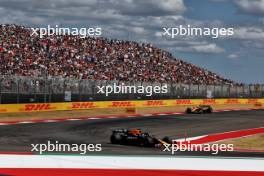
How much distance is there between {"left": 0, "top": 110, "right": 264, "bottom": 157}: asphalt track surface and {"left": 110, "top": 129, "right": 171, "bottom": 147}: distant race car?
41 cm

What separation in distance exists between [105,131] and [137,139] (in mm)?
6241

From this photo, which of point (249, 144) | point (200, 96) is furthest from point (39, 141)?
point (200, 96)

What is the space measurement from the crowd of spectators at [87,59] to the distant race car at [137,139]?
7217 mm

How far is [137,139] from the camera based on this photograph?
19625 mm

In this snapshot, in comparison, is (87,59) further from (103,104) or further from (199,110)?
(199,110)

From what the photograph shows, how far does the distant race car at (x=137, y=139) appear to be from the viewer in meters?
19.5

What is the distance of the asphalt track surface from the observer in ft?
60.8

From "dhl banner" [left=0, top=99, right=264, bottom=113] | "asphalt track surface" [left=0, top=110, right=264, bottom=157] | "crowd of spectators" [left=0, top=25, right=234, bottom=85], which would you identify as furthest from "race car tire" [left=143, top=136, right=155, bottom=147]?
"dhl banner" [left=0, top=99, right=264, bottom=113]

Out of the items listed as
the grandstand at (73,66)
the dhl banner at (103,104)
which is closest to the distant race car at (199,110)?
the grandstand at (73,66)

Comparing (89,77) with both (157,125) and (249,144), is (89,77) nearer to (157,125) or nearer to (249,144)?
(157,125)

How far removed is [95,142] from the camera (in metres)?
21.4

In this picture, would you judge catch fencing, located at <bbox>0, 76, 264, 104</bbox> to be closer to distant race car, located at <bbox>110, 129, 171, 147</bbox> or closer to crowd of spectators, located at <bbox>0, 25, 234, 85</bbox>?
crowd of spectators, located at <bbox>0, 25, 234, 85</bbox>

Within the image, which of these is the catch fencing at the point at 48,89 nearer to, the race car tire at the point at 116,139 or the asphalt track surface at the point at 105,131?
the asphalt track surface at the point at 105,131

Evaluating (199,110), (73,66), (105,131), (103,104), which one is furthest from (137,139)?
(199,110)
